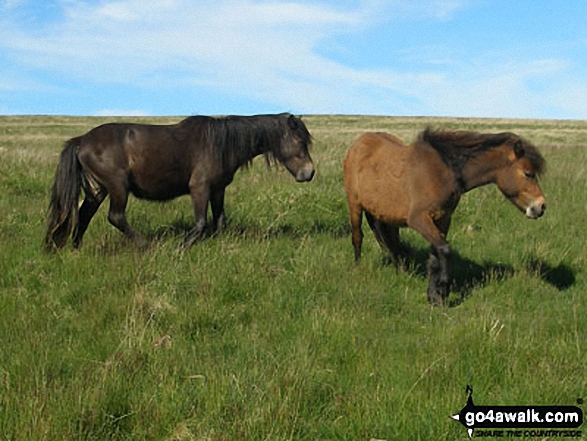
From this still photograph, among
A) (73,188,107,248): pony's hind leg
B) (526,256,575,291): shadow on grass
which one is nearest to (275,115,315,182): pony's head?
(73,188,107,248): pony's hind leg

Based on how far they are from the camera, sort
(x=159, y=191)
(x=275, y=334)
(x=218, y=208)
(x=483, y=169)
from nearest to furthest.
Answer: (x=275, y=334) < (x=483, y=169) < (x=159, y=191) < (x=218, y=208)

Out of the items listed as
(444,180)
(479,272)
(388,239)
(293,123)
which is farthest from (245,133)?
(479,272)

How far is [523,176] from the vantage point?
6.21m

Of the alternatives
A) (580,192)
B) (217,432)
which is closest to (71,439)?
(217,432)

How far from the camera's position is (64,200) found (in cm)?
746

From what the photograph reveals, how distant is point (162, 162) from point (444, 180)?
4073mm

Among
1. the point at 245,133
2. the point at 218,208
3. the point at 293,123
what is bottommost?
the point at 218,208

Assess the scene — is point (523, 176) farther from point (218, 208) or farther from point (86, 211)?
Result: point (86, 211)

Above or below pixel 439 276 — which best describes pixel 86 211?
above

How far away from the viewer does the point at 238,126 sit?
8.47 m

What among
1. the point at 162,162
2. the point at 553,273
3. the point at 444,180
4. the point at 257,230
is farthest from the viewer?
the point at 257,230

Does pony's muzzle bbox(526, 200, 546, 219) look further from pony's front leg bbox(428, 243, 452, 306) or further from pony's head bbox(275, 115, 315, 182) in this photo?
pony's head bbox(275, 115, 315, 182)

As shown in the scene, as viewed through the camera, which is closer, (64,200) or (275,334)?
(275,334)

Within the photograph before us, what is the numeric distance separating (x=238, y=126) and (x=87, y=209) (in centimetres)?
262
